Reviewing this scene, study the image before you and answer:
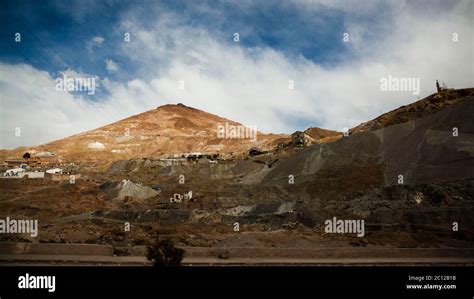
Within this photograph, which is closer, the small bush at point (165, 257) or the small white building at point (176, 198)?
the small bush at point (165, 257)

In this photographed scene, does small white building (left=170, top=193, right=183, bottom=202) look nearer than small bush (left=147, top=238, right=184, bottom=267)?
No

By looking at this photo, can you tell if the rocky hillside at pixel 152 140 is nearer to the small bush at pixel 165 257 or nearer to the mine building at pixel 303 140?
the mine building at pixel 303 140

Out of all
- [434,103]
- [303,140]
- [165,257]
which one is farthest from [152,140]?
[165,257]

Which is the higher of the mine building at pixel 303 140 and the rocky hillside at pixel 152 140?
the rocky hillside at pixel 152 140

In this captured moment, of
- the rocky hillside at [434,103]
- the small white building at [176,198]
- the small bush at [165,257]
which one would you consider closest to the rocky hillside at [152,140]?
the rocky hillside at [434,103]

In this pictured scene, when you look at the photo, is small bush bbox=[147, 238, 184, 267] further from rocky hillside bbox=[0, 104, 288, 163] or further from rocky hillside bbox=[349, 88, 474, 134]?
rocky hillside bbox=[0, 104, 288, 163]

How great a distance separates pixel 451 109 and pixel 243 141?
228ft

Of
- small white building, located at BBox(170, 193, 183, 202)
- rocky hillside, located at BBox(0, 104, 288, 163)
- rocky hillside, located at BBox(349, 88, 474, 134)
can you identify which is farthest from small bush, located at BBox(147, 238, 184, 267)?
rocky hillside, located at BBox(0, 104, 288, 163)

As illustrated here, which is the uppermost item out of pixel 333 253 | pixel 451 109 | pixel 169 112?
pixel 169 112

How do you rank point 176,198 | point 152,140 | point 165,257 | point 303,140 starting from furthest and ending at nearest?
point 152,140 < point 303,140 < point 176,198 < point 165,257

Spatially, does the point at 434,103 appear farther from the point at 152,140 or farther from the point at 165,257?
the point at 152,140
